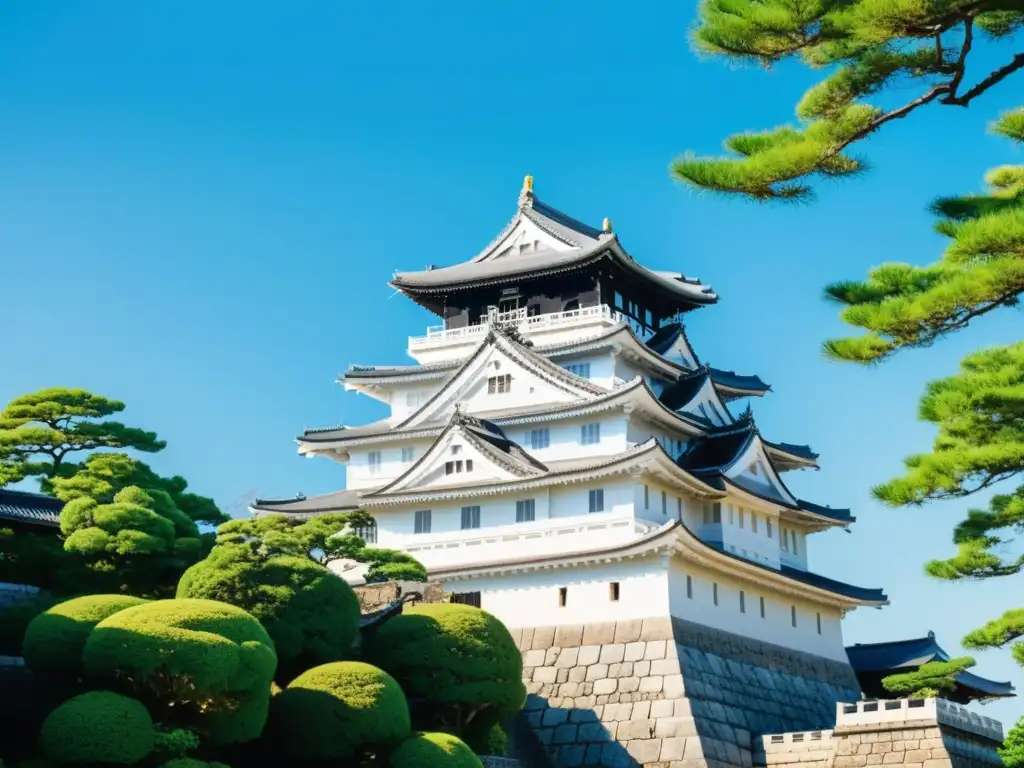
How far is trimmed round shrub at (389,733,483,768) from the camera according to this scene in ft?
83.6

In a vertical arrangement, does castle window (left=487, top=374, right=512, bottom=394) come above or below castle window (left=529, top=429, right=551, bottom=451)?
above

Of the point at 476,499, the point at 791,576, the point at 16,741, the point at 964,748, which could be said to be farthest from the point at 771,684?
the point at 16,741

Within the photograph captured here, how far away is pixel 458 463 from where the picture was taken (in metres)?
39.4

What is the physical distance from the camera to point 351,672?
2583cm

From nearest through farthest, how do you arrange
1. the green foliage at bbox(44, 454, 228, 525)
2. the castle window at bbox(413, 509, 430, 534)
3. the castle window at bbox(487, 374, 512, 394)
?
the green foliage at bbox(44, 454, 228, 525) → the castle window at bbox(413, 509, 430, 534) → the castle window at bbox(487, 374, 512, 394)

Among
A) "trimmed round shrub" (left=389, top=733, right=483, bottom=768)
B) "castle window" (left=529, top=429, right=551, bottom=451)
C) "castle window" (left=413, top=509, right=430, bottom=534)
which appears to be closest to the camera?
"trimmed round shrub" (left=389, top=733, right=483, bottom=768)

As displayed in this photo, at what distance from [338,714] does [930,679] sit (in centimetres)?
2143

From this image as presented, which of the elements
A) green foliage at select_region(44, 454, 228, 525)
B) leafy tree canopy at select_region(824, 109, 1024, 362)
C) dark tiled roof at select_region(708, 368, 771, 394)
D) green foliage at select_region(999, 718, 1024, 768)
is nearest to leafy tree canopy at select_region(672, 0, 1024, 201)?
leafy tree canopy at select_region(824, 109, 1024, 362)

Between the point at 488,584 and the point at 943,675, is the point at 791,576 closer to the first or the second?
the point at 943,675

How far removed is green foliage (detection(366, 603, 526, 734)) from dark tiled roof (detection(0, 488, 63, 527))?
7.47m

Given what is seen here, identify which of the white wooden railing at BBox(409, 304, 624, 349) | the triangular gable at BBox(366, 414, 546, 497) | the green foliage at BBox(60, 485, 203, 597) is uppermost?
the white wooden railing at BBox(409, 304, 624, 349)

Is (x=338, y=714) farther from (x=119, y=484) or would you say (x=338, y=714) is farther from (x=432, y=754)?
(x=119, y=484)

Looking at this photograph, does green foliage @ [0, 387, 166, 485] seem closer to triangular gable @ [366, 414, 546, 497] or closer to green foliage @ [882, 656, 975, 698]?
triangular gable @ [366, 414, 546, 497]

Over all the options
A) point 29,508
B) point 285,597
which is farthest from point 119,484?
point 285,597
